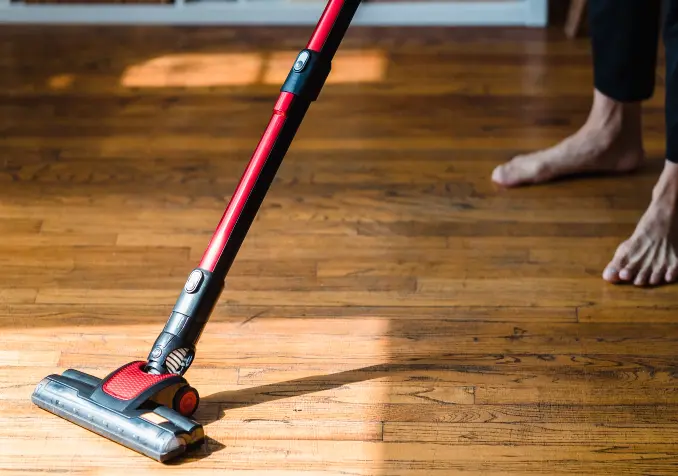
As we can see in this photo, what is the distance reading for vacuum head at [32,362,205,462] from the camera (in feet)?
4.12

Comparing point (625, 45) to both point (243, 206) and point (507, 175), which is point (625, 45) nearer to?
point (507, 175)

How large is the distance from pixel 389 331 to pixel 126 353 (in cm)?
39

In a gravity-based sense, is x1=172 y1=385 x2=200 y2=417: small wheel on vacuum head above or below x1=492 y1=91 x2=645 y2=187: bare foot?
above

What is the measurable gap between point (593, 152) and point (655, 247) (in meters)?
0.30

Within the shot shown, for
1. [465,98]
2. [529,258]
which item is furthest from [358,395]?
[465,98]

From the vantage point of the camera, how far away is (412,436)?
52.4 inches

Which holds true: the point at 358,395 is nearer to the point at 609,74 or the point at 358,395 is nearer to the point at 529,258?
the point at 529,258

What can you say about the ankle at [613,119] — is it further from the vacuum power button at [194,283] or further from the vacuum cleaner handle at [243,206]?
the vacuum power button at [194,283]

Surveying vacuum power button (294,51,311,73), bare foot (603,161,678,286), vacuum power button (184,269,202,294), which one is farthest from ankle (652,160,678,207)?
vacuum power button (184,269,202,294)

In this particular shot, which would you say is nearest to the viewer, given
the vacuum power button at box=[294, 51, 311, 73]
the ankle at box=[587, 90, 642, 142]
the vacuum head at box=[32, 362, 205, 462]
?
the vacuum head at box=[32, 362, 205, 462]

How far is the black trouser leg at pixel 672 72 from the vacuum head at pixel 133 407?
817 mm

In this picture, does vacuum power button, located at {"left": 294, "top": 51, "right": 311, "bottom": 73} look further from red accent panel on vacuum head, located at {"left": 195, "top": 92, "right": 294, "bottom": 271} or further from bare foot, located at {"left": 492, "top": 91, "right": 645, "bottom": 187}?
bare foot, located at {"left": 492, "top": 91, "right": 645, "bottom": 187}

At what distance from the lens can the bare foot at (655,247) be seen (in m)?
1.62

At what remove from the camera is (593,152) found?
6.17 feet
